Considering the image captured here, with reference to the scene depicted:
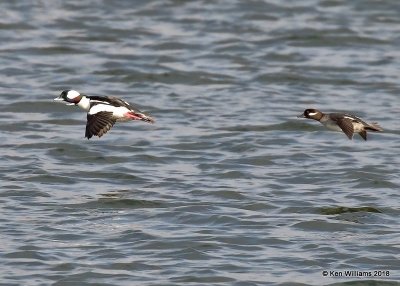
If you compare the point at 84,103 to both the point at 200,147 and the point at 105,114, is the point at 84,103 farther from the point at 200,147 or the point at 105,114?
the point at 200,147

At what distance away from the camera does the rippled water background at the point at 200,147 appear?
37.4ft

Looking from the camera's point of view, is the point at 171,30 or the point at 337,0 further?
the point at 337,0

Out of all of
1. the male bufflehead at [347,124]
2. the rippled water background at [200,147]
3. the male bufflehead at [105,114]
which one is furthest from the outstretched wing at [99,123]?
the male bufflehead at [347,124]

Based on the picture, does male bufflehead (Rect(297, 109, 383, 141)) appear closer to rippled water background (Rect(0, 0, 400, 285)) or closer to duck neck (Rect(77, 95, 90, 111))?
rippled water background (Rect(0, 0, 400, 285))

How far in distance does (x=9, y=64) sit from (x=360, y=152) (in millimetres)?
7087

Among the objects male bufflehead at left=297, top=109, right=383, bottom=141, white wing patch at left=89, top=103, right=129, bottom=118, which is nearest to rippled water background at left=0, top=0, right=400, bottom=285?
male bufflehead at left=297, top=109, right=383, bottom=141

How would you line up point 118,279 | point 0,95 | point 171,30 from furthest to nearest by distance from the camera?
point 171,30 → point 0,95 → point 118,279

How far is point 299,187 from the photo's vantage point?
46.8ft

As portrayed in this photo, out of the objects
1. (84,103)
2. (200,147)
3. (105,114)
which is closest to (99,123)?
(105,114)

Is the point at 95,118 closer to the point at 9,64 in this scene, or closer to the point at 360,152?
the point at 360,152

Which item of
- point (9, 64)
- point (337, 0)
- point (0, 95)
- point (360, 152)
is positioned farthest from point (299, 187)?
point (337, 0)

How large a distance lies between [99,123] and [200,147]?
2572 mm

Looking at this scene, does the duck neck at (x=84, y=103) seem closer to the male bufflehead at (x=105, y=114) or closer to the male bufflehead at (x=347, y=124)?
the male bufflehead at (x=105, y=114)

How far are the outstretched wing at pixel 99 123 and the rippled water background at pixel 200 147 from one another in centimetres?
65
